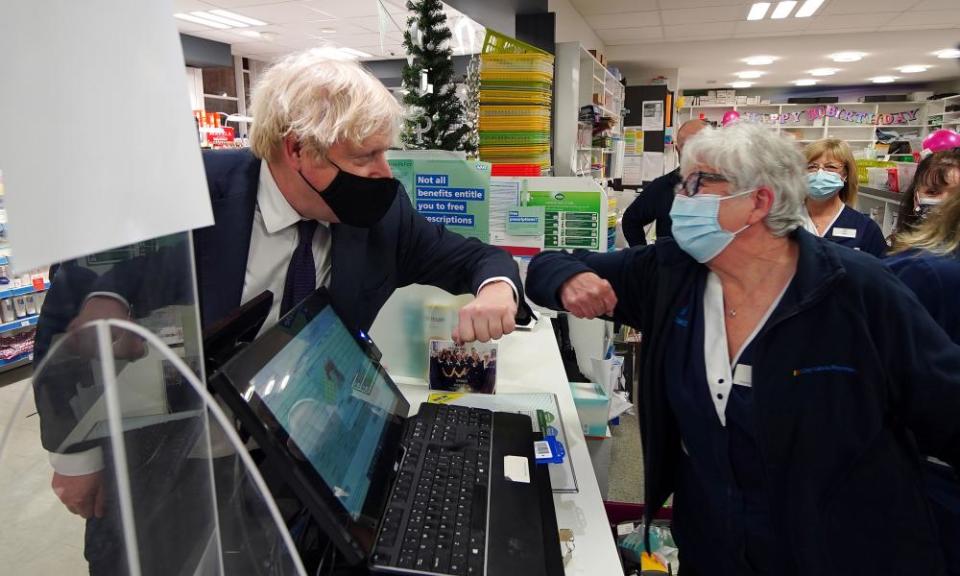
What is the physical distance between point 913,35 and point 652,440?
8.72m

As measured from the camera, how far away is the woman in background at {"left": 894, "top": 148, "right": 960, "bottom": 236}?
2.54 metres

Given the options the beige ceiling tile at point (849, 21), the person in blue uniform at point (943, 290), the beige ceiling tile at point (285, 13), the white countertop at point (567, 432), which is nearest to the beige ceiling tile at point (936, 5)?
the beige ceiling tile at point (849, 21)

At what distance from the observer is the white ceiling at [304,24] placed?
6164mm

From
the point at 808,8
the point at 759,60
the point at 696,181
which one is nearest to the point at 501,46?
the point at 696,181

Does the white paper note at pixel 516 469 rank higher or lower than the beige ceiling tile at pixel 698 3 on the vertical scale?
lower

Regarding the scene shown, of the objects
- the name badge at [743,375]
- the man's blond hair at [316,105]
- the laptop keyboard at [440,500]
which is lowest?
the laptop keyboard at [440,500]

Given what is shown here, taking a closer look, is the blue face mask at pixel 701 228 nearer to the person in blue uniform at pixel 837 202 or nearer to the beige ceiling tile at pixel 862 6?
the person in blue uniform at pixel 837 202

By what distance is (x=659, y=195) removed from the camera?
358 cm

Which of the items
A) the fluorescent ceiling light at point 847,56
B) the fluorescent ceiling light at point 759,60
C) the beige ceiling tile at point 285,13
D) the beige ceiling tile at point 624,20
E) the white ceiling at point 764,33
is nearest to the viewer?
the white ceiling at point 764,33

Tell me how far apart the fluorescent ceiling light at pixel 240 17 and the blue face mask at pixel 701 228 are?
7054 mm

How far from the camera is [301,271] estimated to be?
1152 mm

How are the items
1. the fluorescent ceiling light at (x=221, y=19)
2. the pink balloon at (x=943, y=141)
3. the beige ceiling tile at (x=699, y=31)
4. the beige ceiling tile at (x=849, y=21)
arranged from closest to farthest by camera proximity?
the pink balloon at (x=943, y=141)
the beige ceiling tile at (x=849, y=21)
the beige ceiling tile at (x=699, y=31)
the fluorescent ceiling light at (x=221, y=19)

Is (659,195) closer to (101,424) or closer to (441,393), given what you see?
(441,393)

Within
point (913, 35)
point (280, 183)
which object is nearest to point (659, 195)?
point (280, 183)
